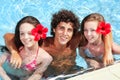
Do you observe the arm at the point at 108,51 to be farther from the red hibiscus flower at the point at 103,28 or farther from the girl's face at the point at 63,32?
the girl's face at the point at 63,32

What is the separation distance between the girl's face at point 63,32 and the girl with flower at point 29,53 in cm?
19

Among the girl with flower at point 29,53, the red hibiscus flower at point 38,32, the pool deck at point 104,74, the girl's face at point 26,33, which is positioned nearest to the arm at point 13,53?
the girl with flower at point 29,53

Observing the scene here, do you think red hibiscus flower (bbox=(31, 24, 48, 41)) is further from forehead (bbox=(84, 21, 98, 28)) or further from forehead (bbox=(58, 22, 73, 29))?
forehead (bbox=(84, 21, 98, 28))

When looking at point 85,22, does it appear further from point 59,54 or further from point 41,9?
point 41,9

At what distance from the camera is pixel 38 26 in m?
2.96

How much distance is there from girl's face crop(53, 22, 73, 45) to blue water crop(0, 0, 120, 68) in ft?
4.39

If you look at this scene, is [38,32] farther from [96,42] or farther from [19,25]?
[96,42]

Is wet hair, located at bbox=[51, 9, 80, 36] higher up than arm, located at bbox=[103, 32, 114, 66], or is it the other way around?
wet hair, located at bbox=[51, 9, 80, 36]

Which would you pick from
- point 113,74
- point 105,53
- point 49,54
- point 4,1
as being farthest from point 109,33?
point 4,1

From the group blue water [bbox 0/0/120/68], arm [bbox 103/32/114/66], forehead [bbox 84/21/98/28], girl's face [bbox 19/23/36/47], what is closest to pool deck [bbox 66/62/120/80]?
arm [bbox 103/32/114/66]

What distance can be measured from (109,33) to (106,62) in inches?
12.1

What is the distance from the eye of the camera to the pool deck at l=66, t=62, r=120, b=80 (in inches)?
119

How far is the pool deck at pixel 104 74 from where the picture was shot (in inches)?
119

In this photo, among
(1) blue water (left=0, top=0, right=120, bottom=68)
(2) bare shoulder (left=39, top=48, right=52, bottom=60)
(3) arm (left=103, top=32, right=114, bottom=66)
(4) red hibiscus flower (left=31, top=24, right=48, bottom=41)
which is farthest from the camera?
(1) blue water (left=0, top=0, right=120, bottom=68)
